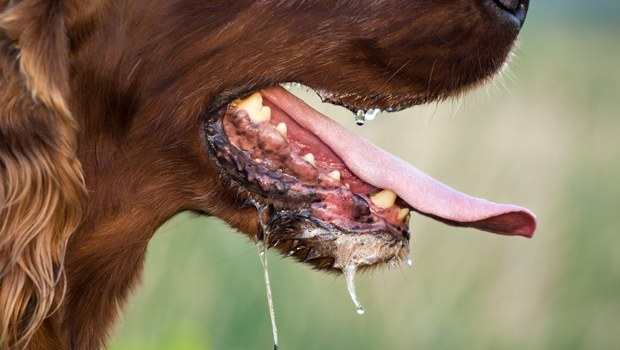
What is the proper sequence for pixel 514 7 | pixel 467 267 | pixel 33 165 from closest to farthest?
pixel 33 165 → pixel 514 7 → pixel 467 267

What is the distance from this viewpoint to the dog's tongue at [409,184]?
2.36 m

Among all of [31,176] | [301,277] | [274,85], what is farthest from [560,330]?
[31,176]

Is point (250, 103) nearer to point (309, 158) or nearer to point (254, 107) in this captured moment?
point (254, 107)

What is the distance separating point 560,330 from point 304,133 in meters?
2.17

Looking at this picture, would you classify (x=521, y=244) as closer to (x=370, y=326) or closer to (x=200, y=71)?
(x=370, y=326)

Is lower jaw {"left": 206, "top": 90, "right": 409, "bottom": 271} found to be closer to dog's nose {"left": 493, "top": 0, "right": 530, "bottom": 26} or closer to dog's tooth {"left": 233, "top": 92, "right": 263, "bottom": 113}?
dog's tooth {"left": 233, "top": 92, "right": 263, "bottom": 113}

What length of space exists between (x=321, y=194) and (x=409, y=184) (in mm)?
218

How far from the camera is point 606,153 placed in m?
4.64

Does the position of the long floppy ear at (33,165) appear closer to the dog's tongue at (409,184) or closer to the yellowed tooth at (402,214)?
the dog's tongue at (409,184)

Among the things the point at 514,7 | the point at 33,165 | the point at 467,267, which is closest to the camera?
the point at 33,165

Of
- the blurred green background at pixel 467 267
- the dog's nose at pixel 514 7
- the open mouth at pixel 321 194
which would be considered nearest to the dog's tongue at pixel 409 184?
the open mouth at pixel 321 194

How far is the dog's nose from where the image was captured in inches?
89.0

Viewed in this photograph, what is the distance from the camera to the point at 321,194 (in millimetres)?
2293

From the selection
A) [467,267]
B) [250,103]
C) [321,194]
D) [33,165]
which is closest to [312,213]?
[321,194]
